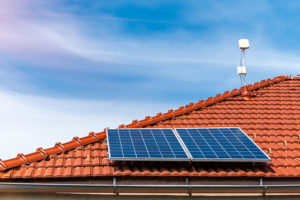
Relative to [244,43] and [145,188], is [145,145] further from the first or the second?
[244,43]

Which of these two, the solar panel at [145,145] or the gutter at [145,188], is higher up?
the solar panel at [145,145]

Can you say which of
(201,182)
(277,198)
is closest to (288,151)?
(277,198)

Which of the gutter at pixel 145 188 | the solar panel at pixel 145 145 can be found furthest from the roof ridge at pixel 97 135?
the gutter at pixel 145 188

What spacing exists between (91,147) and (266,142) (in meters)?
5.79

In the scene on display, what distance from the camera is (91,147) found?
424 inches

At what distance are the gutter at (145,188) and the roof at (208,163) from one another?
11.3 inches

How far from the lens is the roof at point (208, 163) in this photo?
9102 millimetres

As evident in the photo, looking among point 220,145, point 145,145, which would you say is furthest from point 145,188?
point 220,145

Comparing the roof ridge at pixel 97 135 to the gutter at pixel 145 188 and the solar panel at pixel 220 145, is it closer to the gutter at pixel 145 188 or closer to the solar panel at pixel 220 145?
the gutter at pixel 145 188

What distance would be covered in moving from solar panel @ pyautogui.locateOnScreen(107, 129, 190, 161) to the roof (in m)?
0.28

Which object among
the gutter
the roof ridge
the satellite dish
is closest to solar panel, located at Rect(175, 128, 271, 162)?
the gutter

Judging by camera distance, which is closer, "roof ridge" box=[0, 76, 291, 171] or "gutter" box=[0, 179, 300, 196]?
"gutter" box=[0, 179, 300, 196]

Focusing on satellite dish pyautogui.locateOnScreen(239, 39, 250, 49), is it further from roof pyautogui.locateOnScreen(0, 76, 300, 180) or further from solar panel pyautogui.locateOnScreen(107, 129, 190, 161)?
solar panel pyautogui.locateOnScreen(107, 129, 190, 161)

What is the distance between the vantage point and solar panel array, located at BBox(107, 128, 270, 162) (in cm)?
948
